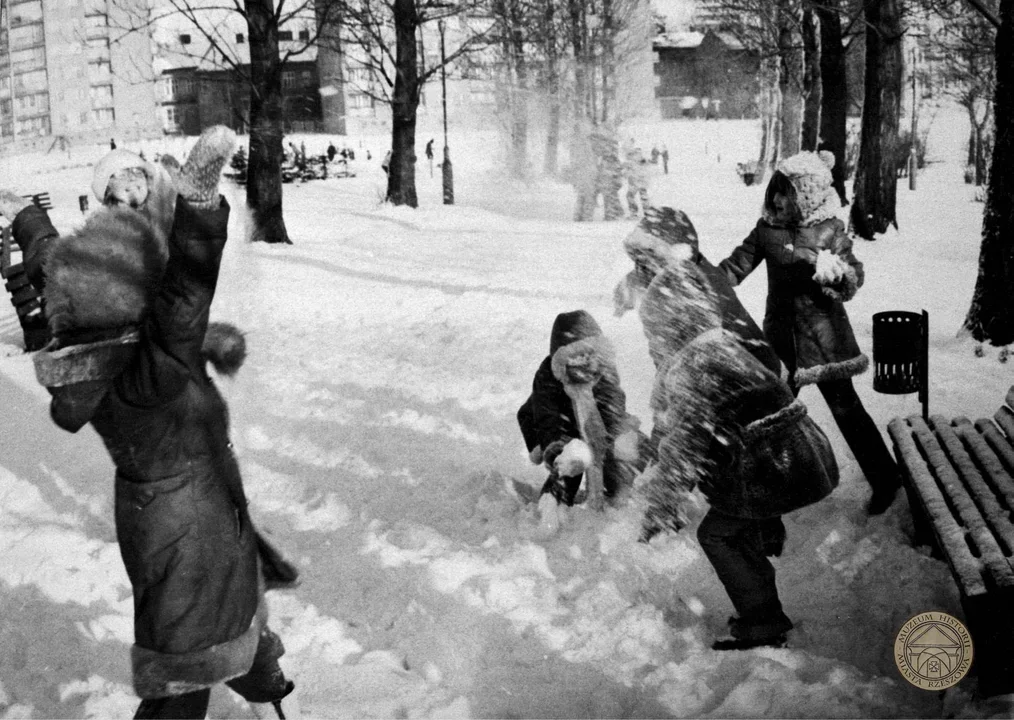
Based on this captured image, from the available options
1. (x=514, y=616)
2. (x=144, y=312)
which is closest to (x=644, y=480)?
(x=514, y=616)

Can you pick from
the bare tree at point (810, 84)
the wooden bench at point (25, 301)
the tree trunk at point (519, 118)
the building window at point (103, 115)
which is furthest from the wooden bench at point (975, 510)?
the building window at point (103, 115)

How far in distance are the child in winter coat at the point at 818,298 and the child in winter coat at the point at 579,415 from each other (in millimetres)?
819

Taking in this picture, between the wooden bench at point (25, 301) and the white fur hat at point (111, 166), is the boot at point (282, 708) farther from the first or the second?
the wooden bench at point (25, 301)

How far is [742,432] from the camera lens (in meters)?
3.44

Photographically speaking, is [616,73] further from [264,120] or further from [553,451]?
[553,451]

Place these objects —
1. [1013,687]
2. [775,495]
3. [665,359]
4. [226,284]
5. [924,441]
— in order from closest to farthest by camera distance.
Result: [1013,687] < [775,495] < [665,359] < [924,441] < [226,284]

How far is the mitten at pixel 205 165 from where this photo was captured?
255cm

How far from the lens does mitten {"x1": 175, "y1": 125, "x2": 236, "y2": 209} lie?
2.55 m

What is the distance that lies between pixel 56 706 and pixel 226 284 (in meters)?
9.91

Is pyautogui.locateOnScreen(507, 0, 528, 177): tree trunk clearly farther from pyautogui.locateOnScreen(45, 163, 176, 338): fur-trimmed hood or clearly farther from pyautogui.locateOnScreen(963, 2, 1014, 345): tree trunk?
pyautogui.locateOnScreen(45, 163, 176, 338): fur-trimmed hood

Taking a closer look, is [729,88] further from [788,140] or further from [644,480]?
[644,480]

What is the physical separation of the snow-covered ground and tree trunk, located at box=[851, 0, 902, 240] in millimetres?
5337

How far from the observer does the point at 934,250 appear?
14.6 m

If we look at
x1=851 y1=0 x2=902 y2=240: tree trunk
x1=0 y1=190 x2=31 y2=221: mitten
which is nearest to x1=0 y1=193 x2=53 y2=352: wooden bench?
x1=0 y1=190 x2=31 y2=221: mitten
